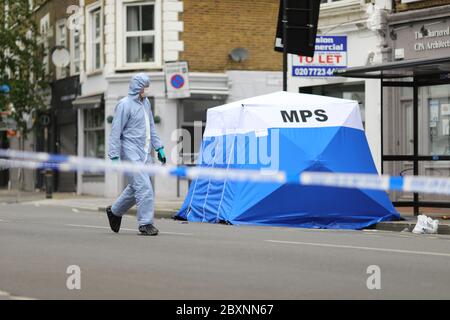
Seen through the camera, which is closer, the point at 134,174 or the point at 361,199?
the point at 134,174

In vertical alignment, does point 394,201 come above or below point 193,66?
below

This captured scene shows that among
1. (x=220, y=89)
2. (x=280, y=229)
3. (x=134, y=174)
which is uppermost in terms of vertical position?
(x=220, y=89)

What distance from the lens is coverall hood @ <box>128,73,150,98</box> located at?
12.4 meters

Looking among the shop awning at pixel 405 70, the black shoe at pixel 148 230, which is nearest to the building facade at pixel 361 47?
the shop awning at pixel 405 70

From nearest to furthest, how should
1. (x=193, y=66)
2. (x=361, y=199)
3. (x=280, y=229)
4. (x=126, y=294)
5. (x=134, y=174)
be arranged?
1. (x=126, y=294)
2. (x=134, y=174)
3. (x=280, y=229)
4. (x=361, y=199)
5. (x=193, y=66)

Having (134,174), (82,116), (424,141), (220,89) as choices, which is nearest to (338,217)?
(424,141)

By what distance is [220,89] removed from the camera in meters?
29.2

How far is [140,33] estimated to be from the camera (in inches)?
1154

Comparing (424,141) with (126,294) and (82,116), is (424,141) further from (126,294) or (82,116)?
(82,116)

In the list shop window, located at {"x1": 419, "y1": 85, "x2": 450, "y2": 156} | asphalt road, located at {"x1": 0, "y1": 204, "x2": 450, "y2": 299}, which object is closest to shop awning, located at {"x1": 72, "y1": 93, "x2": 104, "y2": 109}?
shop window, located at {"x1": 419, "y1": 85, "x2": 450, "y2": 156}

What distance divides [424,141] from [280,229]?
4.34 meters

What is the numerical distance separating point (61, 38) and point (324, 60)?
18055mm

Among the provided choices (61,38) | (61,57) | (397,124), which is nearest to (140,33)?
(61,57)
